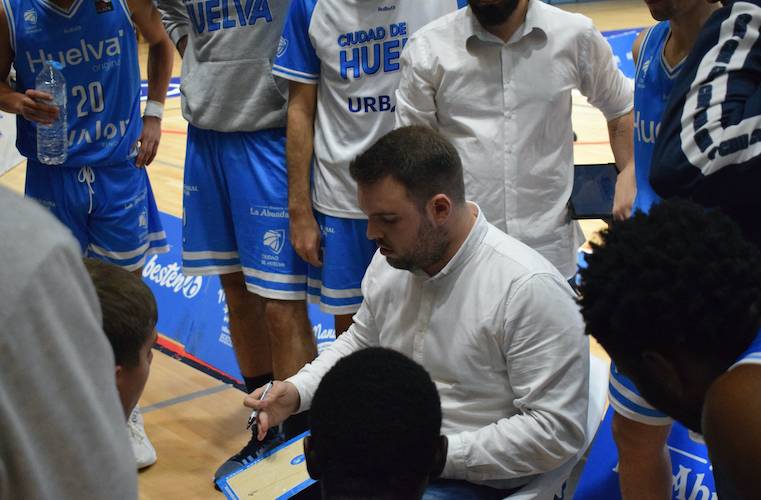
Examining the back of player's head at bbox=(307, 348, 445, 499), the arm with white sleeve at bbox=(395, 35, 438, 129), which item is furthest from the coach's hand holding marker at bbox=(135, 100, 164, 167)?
the back of player's head at bbox=(307, 348, 445, 499)

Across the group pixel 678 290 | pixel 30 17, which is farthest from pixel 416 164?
pixel 30 17

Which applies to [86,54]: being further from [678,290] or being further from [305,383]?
[678,290]

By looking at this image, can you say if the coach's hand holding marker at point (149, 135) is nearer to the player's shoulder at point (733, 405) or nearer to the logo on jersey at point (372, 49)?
the logo on jersey at point (372, 49)

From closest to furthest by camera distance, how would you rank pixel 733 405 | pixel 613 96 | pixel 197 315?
pixel 733 405, pixel 613 96, pixel 197 315

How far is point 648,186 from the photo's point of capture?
2459 mm

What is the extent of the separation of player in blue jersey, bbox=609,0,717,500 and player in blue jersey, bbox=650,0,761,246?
A: 0.40m

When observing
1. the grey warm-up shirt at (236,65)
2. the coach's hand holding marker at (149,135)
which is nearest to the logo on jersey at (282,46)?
the grey warm-up shirt at (236,65)

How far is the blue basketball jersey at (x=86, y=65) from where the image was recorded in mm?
3564

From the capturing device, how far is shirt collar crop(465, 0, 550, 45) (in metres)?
2.91

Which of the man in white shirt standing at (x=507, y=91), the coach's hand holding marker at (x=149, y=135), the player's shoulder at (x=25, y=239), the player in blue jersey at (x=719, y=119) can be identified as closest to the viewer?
the player's shoulder at (x=25, y=239)

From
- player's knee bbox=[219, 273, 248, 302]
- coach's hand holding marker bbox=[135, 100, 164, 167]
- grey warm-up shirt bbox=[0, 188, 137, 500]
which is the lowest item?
player's knee bbox=[219, 273, 248, 302]

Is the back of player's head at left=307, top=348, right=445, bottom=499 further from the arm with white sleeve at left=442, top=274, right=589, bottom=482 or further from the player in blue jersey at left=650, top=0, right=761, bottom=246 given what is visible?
the player in blue jersey at left=650, top=0, right=761, bottom=246

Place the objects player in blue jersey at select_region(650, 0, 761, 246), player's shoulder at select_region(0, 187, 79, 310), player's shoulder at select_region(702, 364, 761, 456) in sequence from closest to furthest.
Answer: player's shoulder at select_region(0, 187, 79, 310), player's shoulder at select_region(702, 364, 761, 456), player in blue jersey at select_region(650, 0, 761, 246)

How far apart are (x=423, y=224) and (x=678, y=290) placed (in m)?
1.10
